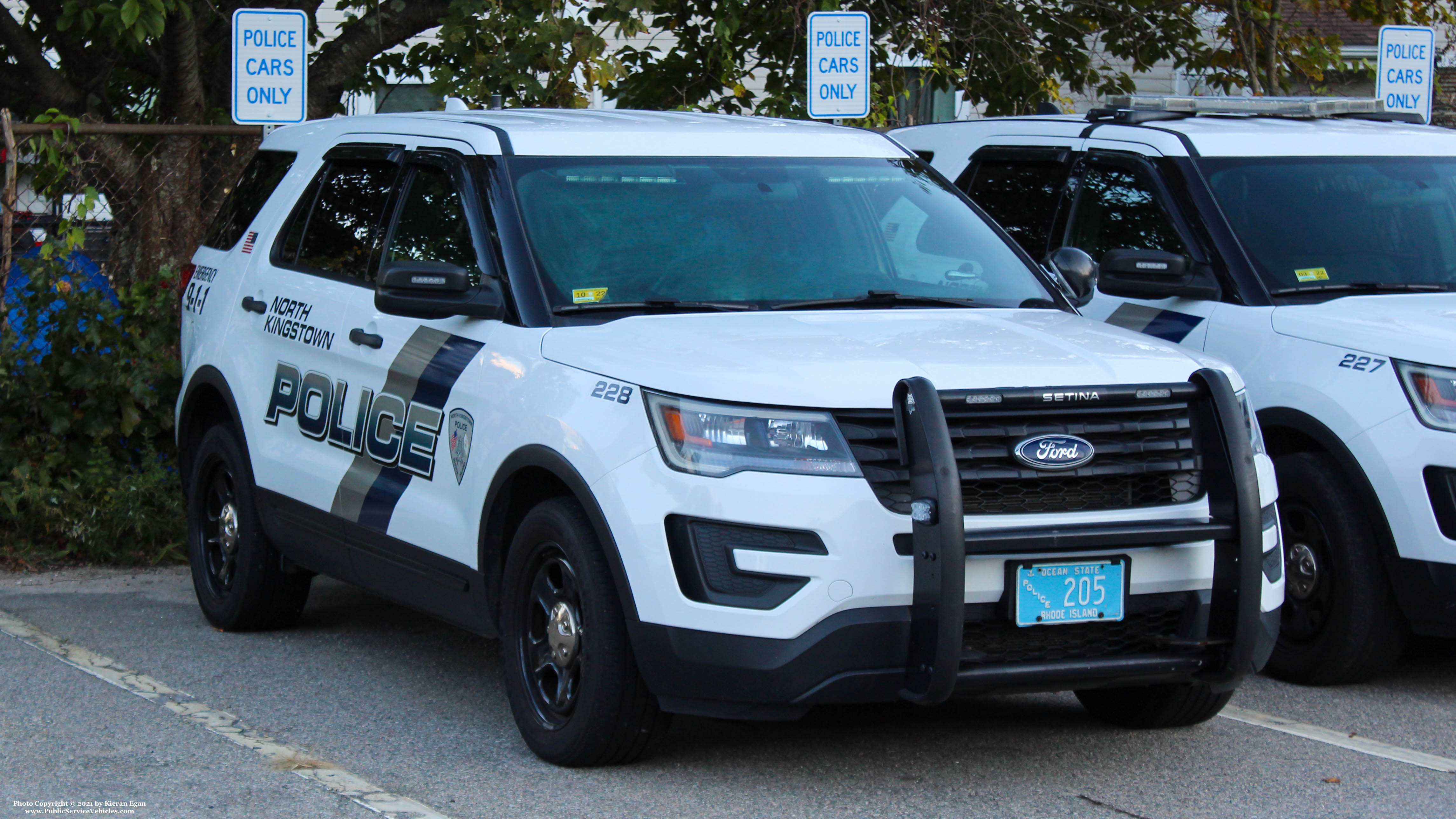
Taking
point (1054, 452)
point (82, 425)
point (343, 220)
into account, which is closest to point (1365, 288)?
point (1054, 452)

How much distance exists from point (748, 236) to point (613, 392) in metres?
1.12

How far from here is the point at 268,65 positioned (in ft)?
29.8

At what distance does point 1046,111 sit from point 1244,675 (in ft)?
15.5

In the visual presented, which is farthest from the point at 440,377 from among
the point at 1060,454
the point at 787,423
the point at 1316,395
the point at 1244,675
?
the point at 1316,395

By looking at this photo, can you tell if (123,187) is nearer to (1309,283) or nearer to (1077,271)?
(1077,271)

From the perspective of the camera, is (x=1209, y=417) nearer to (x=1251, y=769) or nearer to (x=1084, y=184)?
(x=1251, y=769)

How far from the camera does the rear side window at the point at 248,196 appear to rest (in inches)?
281

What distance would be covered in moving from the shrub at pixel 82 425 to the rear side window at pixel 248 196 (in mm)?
1329

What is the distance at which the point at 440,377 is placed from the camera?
5.54 meters

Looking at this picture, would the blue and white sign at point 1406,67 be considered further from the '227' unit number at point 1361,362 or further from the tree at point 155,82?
the '227' unit number at point 1361,362

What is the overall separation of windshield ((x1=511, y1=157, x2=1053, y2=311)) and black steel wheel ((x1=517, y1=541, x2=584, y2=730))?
0.82 meters

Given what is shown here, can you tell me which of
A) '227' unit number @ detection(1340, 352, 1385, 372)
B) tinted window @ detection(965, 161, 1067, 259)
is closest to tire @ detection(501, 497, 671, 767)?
'227' unit number @ detection(1340, 352, 1385, 372)

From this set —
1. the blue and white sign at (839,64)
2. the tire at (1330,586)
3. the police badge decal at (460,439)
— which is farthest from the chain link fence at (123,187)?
the tire at (1330,586)

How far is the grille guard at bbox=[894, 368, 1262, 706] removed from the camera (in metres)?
4.38
